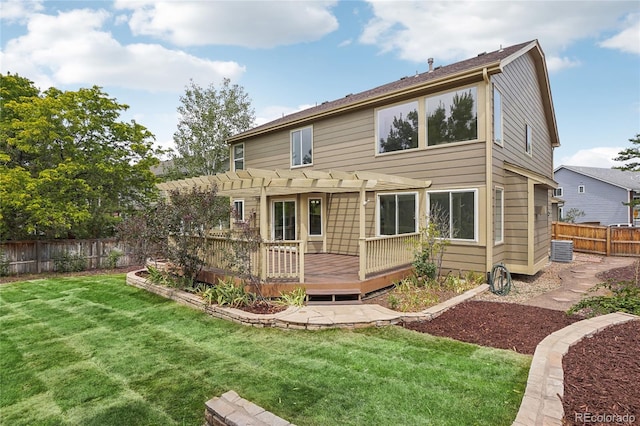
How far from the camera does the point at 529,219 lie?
8.35 meters

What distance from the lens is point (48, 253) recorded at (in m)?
11.7

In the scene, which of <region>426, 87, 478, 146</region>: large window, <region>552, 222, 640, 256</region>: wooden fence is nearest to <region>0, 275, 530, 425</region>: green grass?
<region>426, 87, 478, 146</region>: large window

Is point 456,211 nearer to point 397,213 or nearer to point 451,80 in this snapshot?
point 397,213

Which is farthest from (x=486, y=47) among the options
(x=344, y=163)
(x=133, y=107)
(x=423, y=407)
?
(x=133, y=107)

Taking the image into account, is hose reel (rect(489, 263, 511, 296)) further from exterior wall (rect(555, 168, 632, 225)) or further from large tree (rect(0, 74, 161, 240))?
exterior wall (rect(555, 168, 632, 225))

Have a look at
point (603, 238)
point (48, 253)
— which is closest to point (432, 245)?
point (603, 238)

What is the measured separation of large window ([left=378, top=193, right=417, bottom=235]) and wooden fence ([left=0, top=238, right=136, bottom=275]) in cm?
900

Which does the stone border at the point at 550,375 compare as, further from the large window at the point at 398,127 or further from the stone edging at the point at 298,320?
the large window at the point at 398,127

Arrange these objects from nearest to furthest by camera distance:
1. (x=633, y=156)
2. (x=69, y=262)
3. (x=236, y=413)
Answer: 1. (x=236, y=413)
2. (x=69, y=262)
3. (x=633, y=156)

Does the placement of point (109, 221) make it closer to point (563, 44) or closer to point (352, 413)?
point (352, 413)

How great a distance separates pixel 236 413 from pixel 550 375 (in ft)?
10.8

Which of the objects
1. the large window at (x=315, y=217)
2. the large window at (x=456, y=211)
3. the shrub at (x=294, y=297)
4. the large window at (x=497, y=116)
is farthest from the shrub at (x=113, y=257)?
the large window at (x=497, y=116)

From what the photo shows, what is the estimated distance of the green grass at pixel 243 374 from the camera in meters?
3.17

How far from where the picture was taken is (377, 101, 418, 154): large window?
9.34 metres
